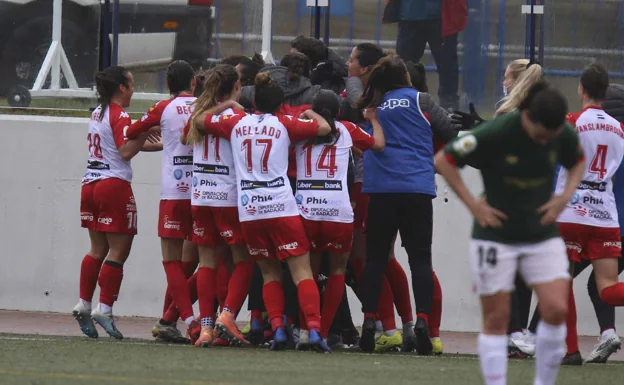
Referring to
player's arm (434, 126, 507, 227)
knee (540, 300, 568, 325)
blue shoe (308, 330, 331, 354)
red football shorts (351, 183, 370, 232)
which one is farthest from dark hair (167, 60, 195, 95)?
knee (540, 300, 568, 325)

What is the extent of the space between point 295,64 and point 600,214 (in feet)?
7.74

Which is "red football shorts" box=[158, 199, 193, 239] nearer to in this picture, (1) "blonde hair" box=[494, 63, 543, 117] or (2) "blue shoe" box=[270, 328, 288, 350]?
(2) "blue shoe" box=[270, 328, 288, 350]

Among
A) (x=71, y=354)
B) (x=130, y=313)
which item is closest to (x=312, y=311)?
(x=71, y=354)

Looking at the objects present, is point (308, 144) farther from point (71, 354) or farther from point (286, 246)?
point (71, 354)

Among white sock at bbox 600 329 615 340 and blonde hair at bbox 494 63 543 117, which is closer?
blonde hair at bbox 494 63 543 117

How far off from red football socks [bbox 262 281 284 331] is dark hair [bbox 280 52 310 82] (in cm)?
149

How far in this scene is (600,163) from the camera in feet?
28.7

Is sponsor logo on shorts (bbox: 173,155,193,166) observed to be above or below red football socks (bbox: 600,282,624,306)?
above

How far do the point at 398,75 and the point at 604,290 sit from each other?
79.3 inches

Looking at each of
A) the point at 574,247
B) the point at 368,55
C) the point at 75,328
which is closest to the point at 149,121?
the point at 368,55

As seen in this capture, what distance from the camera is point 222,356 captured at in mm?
8273

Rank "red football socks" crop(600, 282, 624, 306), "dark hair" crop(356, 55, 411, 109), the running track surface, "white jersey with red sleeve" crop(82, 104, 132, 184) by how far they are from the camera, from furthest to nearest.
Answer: the running track surface, "white jersey with red sleeve" crop(82, 104, 132, 184), "dark hair" crop(356, 55, 411, 109), "red football socks" crop(600, 282, 624, 306)

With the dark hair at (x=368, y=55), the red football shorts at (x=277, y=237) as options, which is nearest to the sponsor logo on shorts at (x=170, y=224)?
the red football shorts at (x=277, y=237)

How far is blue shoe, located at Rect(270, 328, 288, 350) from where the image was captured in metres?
8.98
